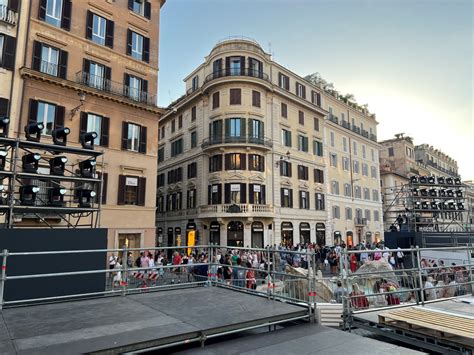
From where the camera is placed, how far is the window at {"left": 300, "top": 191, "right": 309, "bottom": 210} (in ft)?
119

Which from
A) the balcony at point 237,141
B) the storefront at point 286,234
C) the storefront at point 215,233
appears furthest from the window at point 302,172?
the storefront at point 215,233

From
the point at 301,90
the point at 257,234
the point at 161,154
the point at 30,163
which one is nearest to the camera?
the point at 30,163

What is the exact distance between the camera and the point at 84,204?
409 inches

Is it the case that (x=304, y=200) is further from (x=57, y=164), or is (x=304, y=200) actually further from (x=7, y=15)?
(x=7, y=15)

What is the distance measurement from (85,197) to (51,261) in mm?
3330

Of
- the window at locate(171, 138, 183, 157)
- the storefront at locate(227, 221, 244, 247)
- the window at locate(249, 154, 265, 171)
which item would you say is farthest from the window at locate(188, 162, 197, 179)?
the storefront at locate(227, 221, 244, 247)

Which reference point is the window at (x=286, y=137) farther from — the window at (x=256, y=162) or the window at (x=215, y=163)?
the window at (x=215, y=163)

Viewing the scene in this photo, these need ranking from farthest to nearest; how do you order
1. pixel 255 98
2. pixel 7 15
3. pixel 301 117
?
pixel 301 117, pixel 255 98, pixel 7 15

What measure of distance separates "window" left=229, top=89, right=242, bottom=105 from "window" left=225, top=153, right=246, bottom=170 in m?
5.24

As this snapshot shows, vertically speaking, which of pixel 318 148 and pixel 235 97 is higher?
pixel 235 97

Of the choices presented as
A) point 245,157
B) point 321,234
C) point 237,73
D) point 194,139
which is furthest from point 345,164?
point 194,139

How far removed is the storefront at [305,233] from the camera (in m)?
35.4

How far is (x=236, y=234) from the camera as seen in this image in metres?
30.8

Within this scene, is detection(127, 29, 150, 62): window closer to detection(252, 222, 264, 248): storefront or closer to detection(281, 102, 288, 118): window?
detection(281, 102, 288, 118): window
